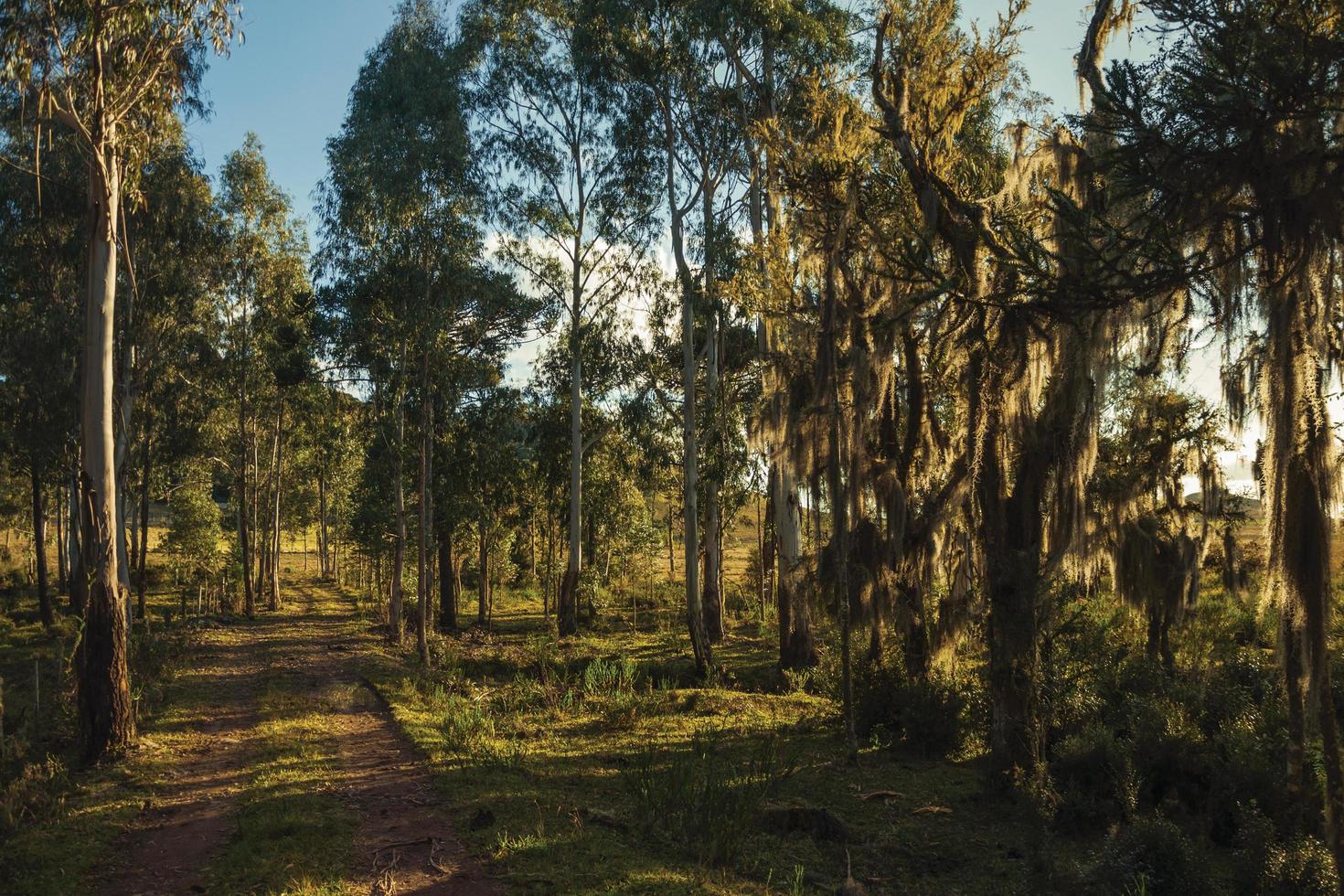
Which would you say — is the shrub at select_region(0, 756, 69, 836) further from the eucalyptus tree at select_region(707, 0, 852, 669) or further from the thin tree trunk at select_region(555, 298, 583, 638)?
the thin tree trunk at select_region(555, 298, 583, 638)

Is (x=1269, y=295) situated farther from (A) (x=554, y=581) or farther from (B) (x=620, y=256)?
(A) (x=554, y=581)

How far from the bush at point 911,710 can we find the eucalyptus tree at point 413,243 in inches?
378

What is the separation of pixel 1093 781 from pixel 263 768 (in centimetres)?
984

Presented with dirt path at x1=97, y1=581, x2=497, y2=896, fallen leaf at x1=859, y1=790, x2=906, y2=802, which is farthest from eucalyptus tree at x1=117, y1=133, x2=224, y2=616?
fallen leaf at x1=859, y1=790, x2=906, y2=802

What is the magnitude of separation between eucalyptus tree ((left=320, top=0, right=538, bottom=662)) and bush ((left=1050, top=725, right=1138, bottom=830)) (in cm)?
1272

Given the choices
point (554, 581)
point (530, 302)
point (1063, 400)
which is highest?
point (530, 302)

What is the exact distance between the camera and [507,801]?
894 centimetres

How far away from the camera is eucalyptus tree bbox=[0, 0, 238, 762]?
35.6ft

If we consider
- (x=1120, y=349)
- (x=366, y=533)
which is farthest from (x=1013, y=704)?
(x=366, y=533)

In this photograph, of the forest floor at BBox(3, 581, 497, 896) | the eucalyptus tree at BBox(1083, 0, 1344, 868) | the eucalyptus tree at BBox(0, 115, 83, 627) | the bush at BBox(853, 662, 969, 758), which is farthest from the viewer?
the eucalyptus tree at BBox(0, 115, 83, 627)

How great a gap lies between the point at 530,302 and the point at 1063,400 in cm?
1821

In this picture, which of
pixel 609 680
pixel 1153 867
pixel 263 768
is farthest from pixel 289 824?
pixel 609 680

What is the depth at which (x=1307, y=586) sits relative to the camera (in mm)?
5938

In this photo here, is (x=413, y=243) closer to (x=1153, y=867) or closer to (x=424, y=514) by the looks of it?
(x=424, y=514)
